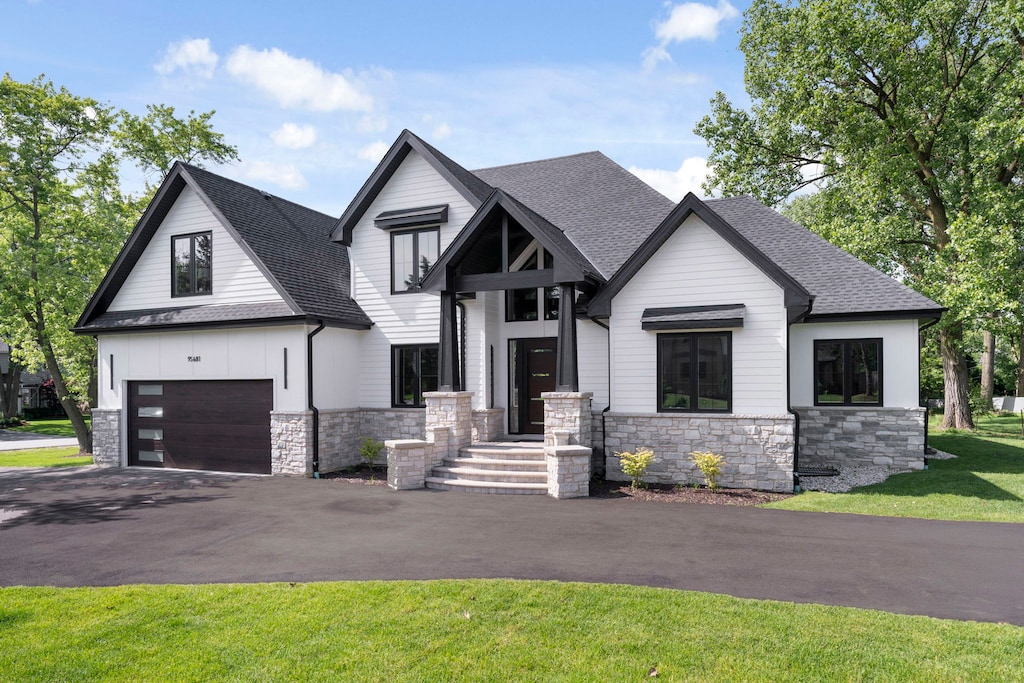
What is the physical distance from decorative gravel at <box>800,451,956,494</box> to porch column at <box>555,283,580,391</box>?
16.5 feet

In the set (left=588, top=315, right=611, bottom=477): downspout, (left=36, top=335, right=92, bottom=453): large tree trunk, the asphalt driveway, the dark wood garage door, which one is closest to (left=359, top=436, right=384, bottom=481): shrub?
the dark wood garage door

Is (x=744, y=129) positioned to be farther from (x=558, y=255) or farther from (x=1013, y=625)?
(x=1013, y=625)

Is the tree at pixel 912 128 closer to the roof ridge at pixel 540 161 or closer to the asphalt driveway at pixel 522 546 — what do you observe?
the roof ridge at pixel 540 161

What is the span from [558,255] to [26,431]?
33.1 meters

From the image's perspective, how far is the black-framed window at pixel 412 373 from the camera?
591 inches

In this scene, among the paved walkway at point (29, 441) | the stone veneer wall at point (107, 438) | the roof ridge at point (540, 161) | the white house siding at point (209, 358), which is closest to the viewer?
the white house siding at point (209, 358)

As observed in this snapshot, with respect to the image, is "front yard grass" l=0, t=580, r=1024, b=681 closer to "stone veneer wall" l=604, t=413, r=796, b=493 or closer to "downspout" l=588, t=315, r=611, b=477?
"stone veneer wall" l=604, t=413, r=796, b=493

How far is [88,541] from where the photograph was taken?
7988mm

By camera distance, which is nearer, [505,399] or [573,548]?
[573,548]

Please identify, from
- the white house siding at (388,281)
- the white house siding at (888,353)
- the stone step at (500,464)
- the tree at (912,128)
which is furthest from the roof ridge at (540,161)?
the stone step at (500,464)

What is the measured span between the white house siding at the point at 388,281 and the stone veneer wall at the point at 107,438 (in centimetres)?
666

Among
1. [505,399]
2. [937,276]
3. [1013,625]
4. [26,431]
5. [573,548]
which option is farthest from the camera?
[26,431]

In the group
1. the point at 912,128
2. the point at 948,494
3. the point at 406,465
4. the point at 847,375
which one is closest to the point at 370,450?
the point at 406,465

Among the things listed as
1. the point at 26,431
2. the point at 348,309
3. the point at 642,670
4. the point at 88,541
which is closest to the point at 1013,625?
the point at 642,670
